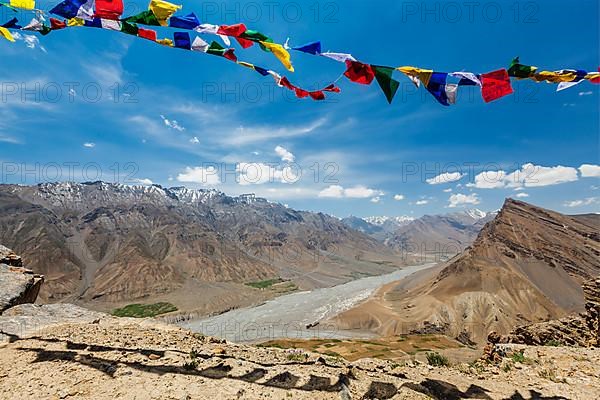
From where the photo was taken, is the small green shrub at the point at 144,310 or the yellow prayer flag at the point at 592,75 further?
the small green shrub at the point at 144,310

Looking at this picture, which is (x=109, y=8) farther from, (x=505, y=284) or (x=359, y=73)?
(x=505, y=284)

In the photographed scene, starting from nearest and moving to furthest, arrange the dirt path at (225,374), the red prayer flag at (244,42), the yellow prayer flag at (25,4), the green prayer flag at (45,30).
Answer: the dirt path at (225,374), the yellow prayer flag at (25,4), the red prayer flag at (244,42), the green prayer flag at (45,30)

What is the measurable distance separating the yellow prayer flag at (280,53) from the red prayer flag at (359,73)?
4.77 feet

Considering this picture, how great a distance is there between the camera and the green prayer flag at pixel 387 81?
7.69 m

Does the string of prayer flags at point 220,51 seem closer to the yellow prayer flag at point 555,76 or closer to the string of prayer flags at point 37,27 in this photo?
the string of prayer flags at point 37,27

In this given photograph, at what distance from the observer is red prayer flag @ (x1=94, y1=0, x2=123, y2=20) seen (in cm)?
805

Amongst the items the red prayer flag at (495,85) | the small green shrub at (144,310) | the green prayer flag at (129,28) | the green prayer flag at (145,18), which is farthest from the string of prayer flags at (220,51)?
the small green shrub at (144,310)

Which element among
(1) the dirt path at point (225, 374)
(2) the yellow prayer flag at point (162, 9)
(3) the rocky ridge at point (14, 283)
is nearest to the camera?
(1) the dirt path at point (225, 374)

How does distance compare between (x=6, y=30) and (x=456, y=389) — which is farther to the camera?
(x=6, y=30)

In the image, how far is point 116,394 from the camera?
6801mm

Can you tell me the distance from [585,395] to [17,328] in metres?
16.1

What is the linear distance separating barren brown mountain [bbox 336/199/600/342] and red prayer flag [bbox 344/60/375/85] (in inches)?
3725

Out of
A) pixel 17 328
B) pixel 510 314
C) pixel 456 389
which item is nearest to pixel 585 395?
pixel 456 389

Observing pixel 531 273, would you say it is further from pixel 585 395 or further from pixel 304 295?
pixel 585 395
